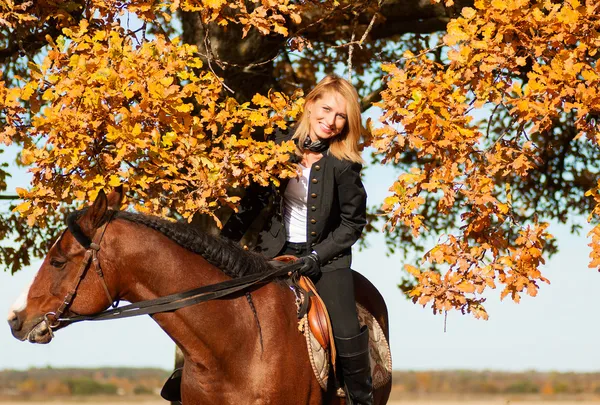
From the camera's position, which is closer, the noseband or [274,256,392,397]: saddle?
the noseband

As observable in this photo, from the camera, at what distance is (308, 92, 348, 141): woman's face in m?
6.70

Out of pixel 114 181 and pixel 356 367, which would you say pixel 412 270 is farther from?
pixel 114 181

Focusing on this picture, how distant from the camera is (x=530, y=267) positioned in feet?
25.2

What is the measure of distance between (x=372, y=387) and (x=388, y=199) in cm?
176

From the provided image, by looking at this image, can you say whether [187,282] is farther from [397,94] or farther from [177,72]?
[397,94]

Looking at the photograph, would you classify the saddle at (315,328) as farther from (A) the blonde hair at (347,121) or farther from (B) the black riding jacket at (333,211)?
(A) the blonde hair at (347,121)

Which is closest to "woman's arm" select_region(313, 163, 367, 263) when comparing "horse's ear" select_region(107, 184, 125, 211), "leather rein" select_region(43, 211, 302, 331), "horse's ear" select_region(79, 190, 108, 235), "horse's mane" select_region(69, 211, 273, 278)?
"horse's mane" select_region(69, 211, 273, 278)

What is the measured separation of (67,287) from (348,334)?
207 cm

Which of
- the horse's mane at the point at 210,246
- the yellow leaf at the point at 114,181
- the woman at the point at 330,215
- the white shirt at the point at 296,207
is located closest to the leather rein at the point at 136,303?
the horse's mane at the point at 210,246

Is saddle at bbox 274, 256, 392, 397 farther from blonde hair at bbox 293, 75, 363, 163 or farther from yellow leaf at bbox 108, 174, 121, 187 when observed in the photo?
yellow leaf at bbox 108, 174, 121, 187

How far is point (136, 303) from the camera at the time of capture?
216 inches

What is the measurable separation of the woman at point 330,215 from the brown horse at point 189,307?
390 mm

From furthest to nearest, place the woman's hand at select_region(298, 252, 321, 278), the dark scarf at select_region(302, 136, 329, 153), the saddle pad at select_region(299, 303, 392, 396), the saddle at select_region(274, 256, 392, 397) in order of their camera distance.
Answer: the saddle pad at select_region(299, 303, 392, 396) < the dark scarf at select_region(302, 136, 329, 153) < the woman's hand at select_region(298, 252, 321, 278) < the saddle at select_region(274, 256, 392, 397)

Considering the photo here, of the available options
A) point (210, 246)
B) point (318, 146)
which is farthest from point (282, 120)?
point (210, 246)
